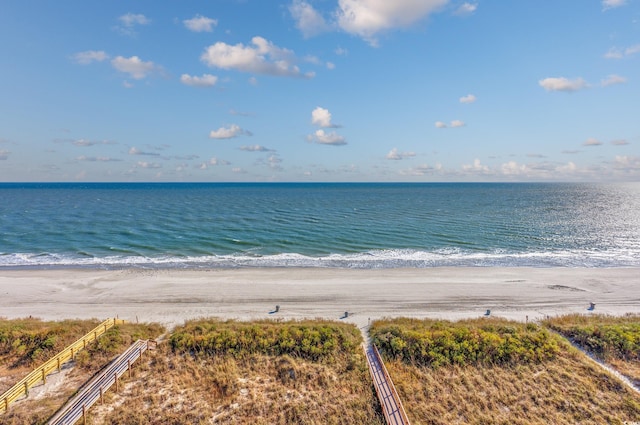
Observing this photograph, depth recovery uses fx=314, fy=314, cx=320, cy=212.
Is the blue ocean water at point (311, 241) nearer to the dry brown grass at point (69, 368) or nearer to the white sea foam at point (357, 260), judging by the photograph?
the white sea foam at point (357, 260)

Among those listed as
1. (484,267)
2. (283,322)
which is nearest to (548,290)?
(484,267)

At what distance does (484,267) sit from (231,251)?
3607 cm

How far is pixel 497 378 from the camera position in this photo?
18234 millimetres

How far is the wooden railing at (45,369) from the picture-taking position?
16016 mm

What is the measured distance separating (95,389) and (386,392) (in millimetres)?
15572

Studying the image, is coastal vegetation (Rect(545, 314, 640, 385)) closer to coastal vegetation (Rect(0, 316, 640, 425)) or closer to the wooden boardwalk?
coastal vegetation (Rect(0, 316, 640, 425))

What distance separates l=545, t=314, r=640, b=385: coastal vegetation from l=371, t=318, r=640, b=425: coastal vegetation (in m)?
1.67

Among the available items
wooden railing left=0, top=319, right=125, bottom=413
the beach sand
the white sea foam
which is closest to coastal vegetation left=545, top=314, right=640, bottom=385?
the beach sand

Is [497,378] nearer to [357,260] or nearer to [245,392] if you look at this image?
[245,392]

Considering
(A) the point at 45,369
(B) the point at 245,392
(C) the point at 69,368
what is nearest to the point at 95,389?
(C) the point at 69,368

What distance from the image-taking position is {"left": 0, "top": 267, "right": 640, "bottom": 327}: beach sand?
91.3 feet

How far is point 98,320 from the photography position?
83.4 feet

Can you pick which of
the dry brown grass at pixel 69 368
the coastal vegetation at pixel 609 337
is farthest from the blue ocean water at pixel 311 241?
the dry brown grass at pixel 69 368

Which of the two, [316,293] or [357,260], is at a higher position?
[357,260]
